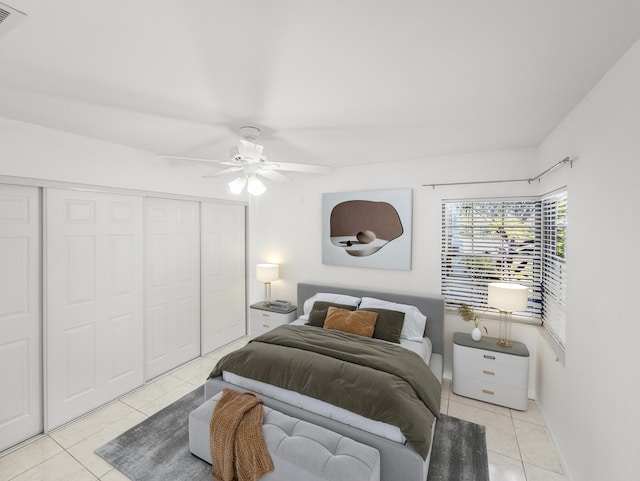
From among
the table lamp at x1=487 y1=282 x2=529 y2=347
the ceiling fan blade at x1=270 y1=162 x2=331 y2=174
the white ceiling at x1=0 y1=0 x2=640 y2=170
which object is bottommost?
the table lamp at x1=487 y1=282 x2=529 y2=347

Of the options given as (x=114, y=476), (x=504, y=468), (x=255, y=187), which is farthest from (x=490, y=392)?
(x=114, y=476)

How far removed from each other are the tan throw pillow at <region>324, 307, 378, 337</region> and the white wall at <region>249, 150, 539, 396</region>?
69 centimetres

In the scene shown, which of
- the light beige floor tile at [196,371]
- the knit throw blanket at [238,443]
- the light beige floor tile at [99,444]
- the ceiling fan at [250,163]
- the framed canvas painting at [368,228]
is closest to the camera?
the knit throw blanket at [238,443]

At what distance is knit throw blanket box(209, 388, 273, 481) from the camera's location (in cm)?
182

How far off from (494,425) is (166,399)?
10.3 ft

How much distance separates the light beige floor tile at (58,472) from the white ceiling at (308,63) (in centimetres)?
259

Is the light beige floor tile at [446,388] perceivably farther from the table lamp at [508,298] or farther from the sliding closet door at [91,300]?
the sliding closet door at [91,300]

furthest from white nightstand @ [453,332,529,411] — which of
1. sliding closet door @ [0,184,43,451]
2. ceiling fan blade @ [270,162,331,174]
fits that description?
sliding closet door @ [0,184,43,451]

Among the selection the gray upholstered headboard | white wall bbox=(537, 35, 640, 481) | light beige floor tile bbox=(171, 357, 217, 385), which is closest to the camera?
white wall bbox=(537, 35, 640, 481)

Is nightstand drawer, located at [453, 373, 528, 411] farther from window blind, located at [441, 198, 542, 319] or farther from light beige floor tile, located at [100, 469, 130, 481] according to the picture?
light beige floor tile, located at [100, 469, 130, 481]

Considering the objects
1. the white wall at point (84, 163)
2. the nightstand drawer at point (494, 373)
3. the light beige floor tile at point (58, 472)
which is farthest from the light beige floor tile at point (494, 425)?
the white wall at point (84, 163)

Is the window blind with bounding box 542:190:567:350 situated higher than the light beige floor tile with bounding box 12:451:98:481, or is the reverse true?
the window blind with bounding box 542:190:567:350

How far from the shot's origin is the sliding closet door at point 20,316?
7.65 feet

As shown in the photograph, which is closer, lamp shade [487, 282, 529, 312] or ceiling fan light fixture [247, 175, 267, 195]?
ceiling fan light fixture [247, 175, 267, 195]
